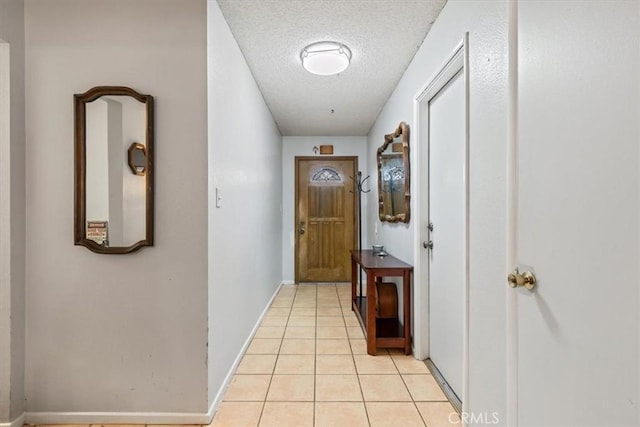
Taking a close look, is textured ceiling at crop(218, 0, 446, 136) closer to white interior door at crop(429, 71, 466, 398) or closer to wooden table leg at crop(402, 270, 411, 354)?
white interior door at crop(429, 71, 466, 398)

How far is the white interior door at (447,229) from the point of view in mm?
1897

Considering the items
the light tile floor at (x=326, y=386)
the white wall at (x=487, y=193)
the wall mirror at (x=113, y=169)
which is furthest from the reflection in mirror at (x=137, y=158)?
the white wall at (x=487, y=193)

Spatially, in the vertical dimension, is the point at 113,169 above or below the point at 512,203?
above

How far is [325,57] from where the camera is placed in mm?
2406

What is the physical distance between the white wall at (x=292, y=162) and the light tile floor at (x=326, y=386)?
2045 millimetres

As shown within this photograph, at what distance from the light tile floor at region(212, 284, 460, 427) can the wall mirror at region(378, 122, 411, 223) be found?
1191 mm

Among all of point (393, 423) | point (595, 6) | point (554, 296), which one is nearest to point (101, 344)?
point (393, 423)

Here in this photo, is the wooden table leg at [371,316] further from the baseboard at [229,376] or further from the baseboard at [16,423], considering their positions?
the baseboard at [16,423]

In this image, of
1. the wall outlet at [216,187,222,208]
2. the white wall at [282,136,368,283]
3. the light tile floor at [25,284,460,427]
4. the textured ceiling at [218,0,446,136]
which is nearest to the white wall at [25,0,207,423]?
the wall outlet at [216,187,222,208]

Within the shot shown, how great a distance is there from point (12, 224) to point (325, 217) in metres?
3.91

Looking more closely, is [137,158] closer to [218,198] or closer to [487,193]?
[218,198]

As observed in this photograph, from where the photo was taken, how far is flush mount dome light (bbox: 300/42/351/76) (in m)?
2.38

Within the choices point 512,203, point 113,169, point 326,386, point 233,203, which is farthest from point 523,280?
point 113,169

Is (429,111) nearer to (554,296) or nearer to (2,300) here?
(554,296)
